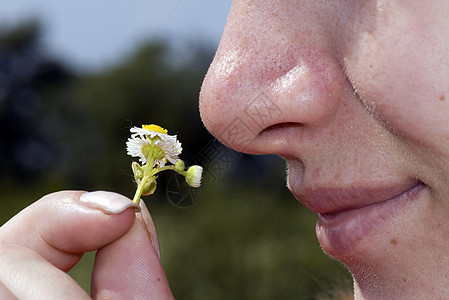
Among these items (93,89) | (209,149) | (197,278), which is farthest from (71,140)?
(209,149)

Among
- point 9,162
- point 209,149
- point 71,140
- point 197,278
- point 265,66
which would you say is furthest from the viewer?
point 9,162

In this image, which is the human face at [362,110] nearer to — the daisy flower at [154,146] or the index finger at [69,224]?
the daisy flower at [154,146]

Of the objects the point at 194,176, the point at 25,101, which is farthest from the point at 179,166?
the point at 25,101

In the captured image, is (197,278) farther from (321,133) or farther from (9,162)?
(9,162)

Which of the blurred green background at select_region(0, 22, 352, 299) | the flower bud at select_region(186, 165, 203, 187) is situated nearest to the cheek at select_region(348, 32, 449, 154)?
the flower bud at select_region(186, 165, 203, 187)

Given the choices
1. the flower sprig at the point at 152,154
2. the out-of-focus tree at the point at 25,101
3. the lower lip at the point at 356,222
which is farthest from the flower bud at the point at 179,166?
the out-of-focus tree at the point at 25,101

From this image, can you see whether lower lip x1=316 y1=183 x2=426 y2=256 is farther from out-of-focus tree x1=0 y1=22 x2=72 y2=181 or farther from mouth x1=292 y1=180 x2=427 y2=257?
out-of-focus tree x1=0 y1=22 x2=72 y2=181

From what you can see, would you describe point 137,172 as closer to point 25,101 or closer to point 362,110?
point 362,110
